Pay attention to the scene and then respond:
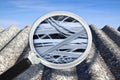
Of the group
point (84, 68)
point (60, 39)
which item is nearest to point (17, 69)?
point (60, 39)

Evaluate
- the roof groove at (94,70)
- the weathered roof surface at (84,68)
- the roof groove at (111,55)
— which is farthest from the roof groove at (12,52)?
the roof groove at (111,55)

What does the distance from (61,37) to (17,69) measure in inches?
34.9

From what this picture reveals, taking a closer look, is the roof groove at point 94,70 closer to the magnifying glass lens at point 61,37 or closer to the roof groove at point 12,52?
the magnifying glass lens at point 61,37

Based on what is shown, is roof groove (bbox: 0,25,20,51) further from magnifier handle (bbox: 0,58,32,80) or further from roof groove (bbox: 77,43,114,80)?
magnifier handle (bbox: 0,58,32,80)

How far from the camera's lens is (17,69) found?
3.51 meters

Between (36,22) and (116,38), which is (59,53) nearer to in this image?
(36,22)

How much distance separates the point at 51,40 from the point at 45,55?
0.77 ft

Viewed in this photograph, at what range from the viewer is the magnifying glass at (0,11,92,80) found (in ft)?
13.5

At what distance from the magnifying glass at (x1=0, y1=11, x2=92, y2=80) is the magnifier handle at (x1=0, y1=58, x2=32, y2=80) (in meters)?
0.59

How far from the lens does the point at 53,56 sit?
4.11 m

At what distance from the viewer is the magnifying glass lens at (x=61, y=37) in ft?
13.6

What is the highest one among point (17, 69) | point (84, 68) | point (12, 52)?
point (17, 69)

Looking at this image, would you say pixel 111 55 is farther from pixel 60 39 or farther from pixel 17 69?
pixel 17 69

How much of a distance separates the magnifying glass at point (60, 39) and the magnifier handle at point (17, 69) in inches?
23.1
